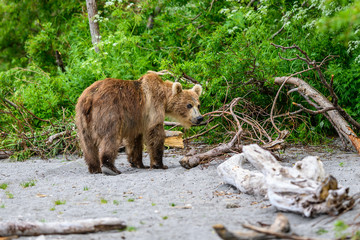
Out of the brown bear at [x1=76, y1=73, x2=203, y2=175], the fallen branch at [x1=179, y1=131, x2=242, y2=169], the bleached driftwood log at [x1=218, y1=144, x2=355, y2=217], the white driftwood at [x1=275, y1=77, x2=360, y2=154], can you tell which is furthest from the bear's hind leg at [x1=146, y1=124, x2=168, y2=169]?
the bleached driftwood log at [x1=218, y1=144, x2=355, y2=217]

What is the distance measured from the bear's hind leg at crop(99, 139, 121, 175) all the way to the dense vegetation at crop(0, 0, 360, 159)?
2376mm

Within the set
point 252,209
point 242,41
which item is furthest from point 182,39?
point 252,209

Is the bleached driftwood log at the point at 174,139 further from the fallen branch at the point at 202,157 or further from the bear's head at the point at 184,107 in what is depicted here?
the fallen branch at the point at 202,157

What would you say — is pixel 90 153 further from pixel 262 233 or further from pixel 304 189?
pixel 262 233

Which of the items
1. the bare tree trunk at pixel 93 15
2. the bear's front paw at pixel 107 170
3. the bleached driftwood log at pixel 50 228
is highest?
the bare tree trunk at pixel 93 15

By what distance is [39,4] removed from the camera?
1272cm

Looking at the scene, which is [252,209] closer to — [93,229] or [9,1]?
[93,229]

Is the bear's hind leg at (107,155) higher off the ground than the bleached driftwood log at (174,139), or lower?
higher

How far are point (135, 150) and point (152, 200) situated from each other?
7.89 feet

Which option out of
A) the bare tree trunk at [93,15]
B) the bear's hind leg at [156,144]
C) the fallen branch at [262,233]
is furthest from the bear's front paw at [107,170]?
the bare tree trunk at [93,15]

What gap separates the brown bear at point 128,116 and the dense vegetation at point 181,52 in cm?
101

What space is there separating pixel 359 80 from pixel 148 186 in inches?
191

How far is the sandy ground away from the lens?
3.63 m

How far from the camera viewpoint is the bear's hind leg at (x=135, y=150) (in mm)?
7164
